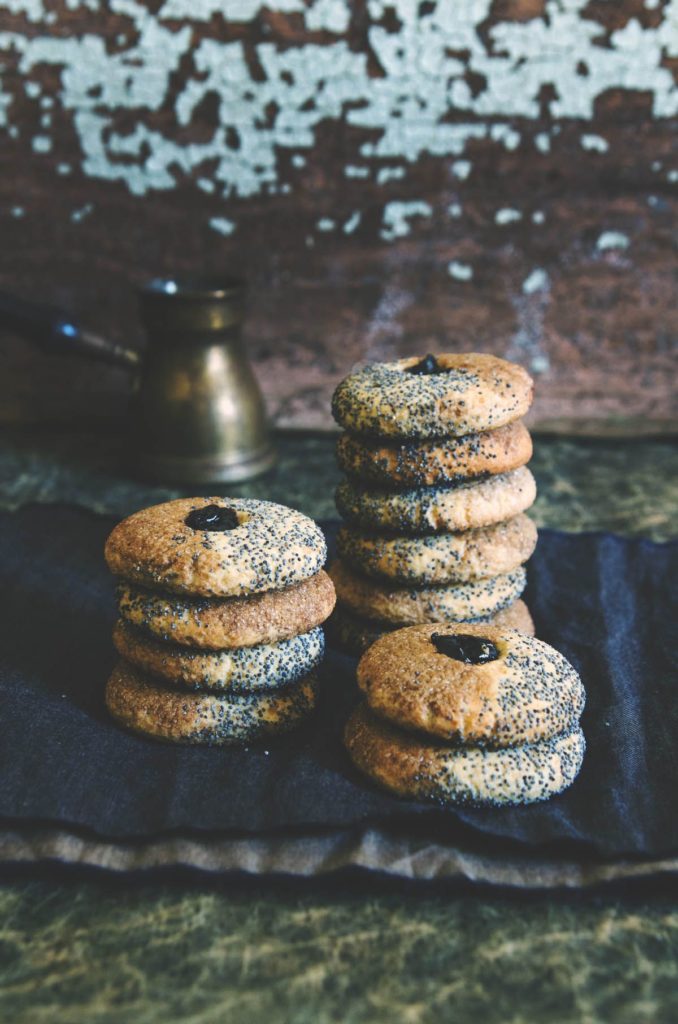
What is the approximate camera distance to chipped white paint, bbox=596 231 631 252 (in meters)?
2.56

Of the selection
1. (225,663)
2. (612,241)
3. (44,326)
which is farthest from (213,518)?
(612,241)

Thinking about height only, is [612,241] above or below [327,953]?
above

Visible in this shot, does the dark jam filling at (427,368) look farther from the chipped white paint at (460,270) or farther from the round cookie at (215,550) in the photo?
the chipped white paint at (460,270)

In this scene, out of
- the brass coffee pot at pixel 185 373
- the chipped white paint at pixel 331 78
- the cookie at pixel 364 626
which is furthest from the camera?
the chipped white paint at pixel 331 78

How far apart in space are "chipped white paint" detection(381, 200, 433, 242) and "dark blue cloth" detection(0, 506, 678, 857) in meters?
1.06

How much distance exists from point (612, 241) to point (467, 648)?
5.23 feet

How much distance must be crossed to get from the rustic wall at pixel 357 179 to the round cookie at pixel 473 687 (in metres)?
1.44

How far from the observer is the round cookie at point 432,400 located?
149 centimetres

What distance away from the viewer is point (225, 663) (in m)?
1.38

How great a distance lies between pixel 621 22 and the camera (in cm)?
238

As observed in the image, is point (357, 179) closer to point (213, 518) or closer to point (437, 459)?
point (437, 459)

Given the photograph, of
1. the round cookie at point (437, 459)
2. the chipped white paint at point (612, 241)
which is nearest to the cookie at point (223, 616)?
the round cookie at point (437, 459)

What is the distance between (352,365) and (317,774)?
1568 mm

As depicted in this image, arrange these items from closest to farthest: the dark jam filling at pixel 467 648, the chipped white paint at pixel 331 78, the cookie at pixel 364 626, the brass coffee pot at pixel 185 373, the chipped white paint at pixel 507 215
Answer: the dark jam filling at pixel 467 648
the cookie at pixel 364 626
the brass coffee pot at pixel 185 373
the chipped white paint at pixel 331 78
the chipped white paint at pixel 507 215
